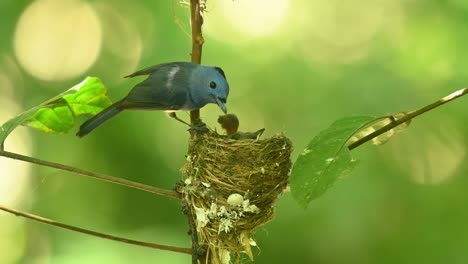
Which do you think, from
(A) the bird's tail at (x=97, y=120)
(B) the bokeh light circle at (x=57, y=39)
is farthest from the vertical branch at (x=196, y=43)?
(B) the bokeh light circle at (x=57, y=39)

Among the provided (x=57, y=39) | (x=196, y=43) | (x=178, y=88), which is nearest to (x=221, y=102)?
(x=178, y=88)

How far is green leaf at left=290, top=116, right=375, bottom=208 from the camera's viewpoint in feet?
3.85

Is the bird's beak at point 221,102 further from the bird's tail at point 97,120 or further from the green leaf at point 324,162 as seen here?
the green leaf at point 324,162

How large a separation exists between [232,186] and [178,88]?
415mm

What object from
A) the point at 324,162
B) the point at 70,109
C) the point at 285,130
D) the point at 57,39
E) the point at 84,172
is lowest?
the point at 324,162

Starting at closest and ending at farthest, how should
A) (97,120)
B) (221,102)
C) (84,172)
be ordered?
(84,172) < (97,120) < (221,102)

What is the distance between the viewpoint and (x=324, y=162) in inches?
46.9

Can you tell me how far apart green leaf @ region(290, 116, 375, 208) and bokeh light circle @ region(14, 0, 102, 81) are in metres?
2.49

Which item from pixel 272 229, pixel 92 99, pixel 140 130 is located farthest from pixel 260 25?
pixel 92 99

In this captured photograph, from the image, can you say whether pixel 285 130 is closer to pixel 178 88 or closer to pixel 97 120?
pixel 178 88

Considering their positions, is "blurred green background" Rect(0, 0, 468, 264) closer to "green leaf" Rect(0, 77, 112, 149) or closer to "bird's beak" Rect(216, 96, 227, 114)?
"bird's beak" Rect(216, 96, 227, 114)

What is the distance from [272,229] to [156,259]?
0.56m

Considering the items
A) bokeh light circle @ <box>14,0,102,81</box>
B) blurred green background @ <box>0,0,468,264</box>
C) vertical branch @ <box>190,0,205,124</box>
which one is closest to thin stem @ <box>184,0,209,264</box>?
vertical branch @ <box>190,0,205,124</box>

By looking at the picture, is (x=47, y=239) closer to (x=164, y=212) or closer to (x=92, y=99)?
(x=164, y=212)
